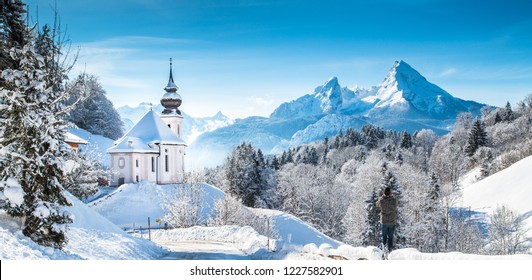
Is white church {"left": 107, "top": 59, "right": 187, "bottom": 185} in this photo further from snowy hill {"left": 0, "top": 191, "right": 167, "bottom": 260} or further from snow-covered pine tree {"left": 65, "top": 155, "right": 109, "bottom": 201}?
snowy hill {"left": 0, "top": 191, "right": 167, "bottom": 260}

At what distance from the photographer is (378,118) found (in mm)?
103438

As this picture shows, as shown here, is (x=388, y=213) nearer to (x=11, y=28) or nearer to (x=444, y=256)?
Answer: (x=444, y=256)

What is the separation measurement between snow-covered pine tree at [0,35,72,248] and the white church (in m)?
25.8

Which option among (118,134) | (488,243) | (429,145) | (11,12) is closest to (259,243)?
(11,12)

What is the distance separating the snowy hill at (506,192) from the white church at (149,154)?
2666cm

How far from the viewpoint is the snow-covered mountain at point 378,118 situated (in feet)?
151

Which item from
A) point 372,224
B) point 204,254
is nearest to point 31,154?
point 204,254

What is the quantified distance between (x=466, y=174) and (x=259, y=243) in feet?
163

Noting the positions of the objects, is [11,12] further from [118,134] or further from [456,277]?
[118,134]

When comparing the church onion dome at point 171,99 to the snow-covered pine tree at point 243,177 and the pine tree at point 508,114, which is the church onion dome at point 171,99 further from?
the pine tree at point 508,114

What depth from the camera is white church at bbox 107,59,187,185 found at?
112 feet

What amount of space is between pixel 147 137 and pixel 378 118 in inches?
3013

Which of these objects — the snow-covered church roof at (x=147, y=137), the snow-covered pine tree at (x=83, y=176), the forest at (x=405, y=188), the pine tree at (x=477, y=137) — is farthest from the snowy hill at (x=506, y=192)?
the snow-covered pine tree at (x=83, y=176)

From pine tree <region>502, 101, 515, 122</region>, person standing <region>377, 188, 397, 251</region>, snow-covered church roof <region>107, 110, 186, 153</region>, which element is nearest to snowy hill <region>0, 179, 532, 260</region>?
person standing <region>377, 188, 397, 251</region>
